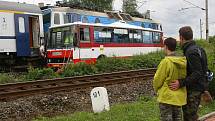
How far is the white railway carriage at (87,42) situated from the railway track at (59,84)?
13.5ft

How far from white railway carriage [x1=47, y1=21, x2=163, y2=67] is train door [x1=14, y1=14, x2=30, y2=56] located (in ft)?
4.30

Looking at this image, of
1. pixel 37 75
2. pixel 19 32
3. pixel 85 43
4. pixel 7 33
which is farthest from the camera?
pixel 19 32

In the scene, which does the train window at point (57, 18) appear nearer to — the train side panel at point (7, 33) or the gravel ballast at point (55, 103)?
the train side panel at point (7, 33)

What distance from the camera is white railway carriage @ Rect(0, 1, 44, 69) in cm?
2214

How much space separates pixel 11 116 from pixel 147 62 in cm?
1417

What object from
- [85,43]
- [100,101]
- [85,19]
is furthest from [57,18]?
[100,101]

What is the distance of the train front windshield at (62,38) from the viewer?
Result: 71.5ft

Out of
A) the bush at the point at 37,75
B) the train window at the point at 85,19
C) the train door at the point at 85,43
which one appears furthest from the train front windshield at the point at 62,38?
the bush at the point at 37,75

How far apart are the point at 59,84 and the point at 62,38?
8.13 m

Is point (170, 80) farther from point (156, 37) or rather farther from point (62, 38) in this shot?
point (156, 37)

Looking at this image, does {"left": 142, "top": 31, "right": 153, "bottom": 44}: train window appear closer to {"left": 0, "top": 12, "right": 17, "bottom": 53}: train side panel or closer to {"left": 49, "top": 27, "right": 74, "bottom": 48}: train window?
{"left": 49, "top": 27, "right": 74, "bottom": 48}: train window

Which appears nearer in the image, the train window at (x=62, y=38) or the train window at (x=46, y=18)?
the train window at (x=62, y=38)

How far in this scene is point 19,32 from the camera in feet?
75.6

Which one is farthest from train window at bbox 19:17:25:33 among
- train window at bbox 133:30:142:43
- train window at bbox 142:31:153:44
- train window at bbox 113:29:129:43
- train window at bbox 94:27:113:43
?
train window at bbox 142:31:153:44
